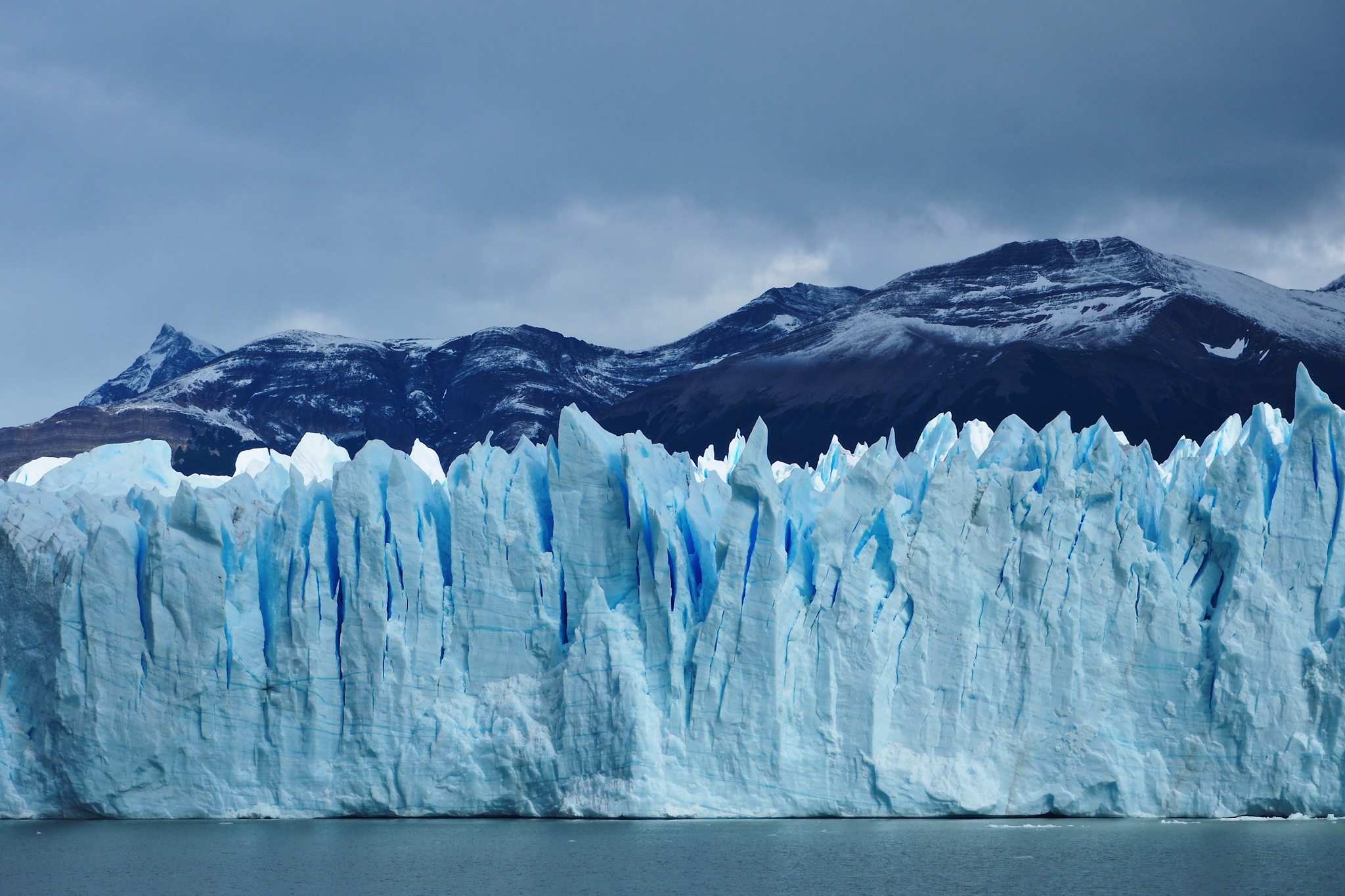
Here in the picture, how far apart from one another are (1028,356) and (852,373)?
856 centimetres

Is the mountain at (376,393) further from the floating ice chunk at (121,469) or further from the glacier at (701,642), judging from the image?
the glacier at (701,642)

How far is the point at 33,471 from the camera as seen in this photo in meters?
29.7

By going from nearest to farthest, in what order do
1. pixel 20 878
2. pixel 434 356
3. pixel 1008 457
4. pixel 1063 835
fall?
pixel 20 878, pixel 1063 835, pixel 1008 457, pixel 434 356

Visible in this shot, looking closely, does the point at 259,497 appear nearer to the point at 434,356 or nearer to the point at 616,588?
the point at 616,588

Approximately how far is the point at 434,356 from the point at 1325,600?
60.0m

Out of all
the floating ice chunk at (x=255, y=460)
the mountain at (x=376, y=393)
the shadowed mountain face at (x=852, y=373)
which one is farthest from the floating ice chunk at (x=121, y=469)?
the mountain at (x=376, y=393)

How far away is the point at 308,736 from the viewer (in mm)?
19344

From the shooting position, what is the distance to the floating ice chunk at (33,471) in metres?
28.6

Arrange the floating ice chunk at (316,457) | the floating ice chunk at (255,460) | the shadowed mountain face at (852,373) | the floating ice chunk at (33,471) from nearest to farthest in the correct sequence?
the floating ice chunk at (316,457) < the floating ice chunk at (33,471) < the floating ice chunk at (255,460) < the shadowed mountain face at (852,373)

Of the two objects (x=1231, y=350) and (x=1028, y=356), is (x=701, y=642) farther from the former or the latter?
(x=1231, y=350)

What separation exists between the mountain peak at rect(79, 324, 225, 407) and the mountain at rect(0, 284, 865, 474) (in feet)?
57.1

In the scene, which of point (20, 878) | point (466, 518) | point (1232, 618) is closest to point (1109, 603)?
point (1232, 618)

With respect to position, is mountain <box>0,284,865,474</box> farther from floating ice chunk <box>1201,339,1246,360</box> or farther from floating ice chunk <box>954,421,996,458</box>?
floating ice chunk <box>954,421,996,458</box>

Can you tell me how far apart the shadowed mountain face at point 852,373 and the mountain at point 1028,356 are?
128 millimetres
